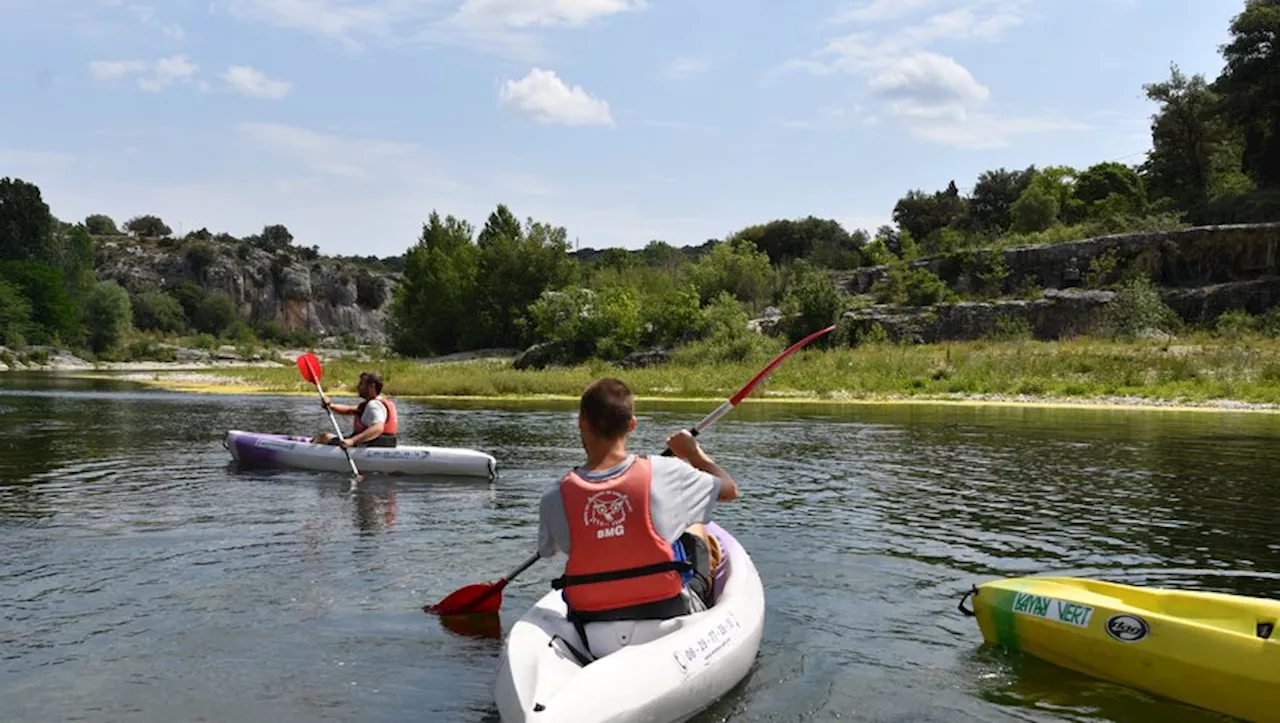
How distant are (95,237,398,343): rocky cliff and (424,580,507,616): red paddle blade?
370ft

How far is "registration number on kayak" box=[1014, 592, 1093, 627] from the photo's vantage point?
585 centimetres

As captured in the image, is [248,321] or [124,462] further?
[248,321]

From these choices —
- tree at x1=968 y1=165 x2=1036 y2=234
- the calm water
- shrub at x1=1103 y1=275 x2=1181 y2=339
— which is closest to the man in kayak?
the calm water

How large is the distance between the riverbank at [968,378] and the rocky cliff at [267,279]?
276ft

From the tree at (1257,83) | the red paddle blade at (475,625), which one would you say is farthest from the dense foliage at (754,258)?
the red paddle blade at (475,625)

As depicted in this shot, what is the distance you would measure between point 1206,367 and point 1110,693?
27.0 meters

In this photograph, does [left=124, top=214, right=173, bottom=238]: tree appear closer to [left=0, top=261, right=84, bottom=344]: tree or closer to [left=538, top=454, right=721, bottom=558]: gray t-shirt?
[left=0, top=261, right=84, bottom=344]: tree

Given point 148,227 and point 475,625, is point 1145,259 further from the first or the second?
point 148,227

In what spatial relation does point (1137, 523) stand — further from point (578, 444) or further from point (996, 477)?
point (578, 444)

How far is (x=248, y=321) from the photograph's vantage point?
115 metres

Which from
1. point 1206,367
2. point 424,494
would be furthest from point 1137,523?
point 1206,367

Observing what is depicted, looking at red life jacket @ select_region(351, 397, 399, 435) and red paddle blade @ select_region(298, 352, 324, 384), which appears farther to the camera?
red paddle blade @ select_region(298, 352, 324, 384)

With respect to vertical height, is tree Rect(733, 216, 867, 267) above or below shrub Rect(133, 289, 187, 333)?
above

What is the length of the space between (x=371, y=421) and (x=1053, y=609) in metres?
10.3
